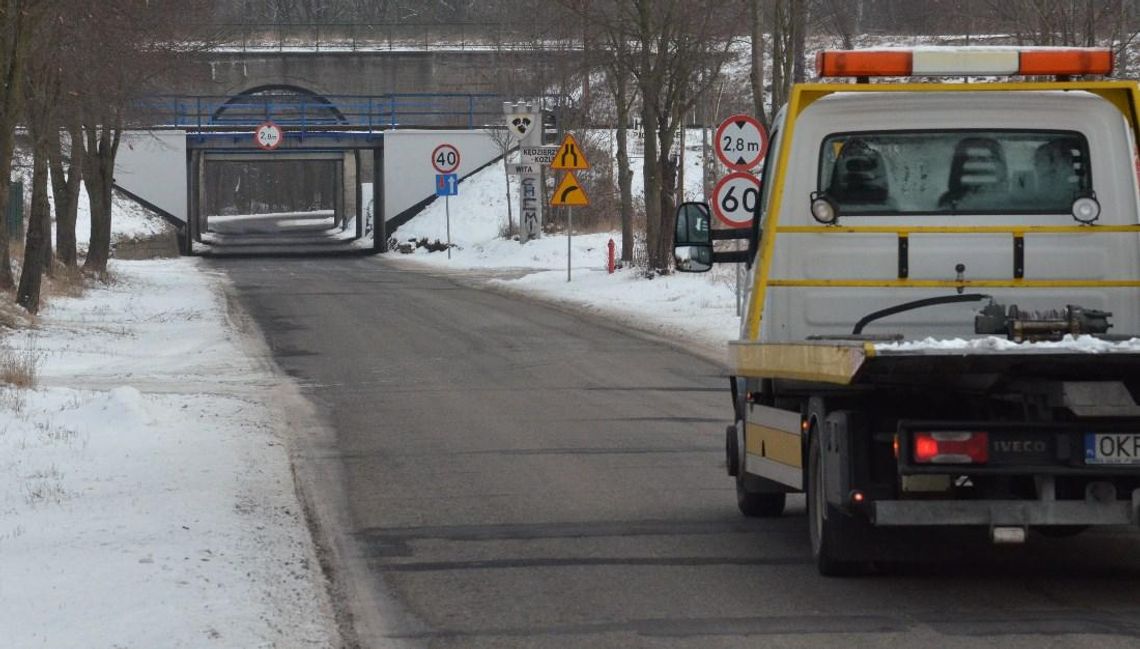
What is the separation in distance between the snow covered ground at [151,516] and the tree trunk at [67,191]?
14.7 metres

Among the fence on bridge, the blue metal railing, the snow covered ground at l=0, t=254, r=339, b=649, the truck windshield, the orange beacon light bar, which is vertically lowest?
the snow covered ground at l=0, t=254, r=339, b=649

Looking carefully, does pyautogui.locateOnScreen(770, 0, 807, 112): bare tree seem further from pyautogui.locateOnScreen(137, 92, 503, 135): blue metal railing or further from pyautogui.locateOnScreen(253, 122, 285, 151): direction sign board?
pyautogui.locateOnScreen(137, 92, 503, 135): blue metal railing

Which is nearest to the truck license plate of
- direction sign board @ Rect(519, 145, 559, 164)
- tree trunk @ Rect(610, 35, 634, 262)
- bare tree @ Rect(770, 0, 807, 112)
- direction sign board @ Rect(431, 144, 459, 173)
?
bare tree @ Rect(770, 0, 807, 112)

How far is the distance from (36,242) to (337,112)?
3526 centimetres

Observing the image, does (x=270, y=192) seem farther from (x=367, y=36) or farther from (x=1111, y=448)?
(x=1111, y=448)

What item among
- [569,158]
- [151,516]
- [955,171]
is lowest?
[151,516]

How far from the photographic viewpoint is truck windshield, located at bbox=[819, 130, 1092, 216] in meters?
8.22

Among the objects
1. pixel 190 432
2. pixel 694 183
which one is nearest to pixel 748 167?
pixel 190 432

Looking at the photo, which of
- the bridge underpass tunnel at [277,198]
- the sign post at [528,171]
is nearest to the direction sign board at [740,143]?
the sign post at [528,171]

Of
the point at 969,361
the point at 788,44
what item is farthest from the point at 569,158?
the point at 969,361

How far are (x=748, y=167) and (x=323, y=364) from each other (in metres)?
6.29

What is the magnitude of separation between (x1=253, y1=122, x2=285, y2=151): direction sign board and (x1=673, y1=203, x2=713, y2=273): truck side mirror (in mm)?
46705

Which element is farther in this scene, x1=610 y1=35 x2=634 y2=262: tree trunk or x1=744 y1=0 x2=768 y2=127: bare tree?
x1=610 y1=35 x2=634 y2=262: tree trunk

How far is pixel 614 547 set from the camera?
28.2ft
